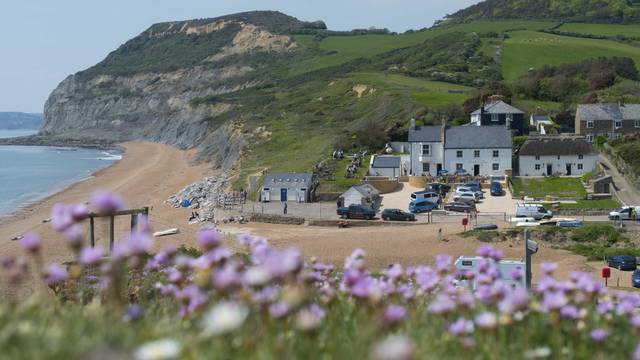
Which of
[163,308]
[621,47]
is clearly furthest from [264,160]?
[621,47]

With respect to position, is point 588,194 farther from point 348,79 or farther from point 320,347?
point 348,79

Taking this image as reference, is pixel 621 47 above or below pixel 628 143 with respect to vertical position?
above

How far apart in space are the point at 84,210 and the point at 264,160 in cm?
5654

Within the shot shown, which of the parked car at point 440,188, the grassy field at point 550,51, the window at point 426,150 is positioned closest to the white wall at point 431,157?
the window at point 426,150

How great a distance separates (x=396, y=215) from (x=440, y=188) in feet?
23.8

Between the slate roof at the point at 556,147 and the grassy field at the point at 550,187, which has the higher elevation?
the slate roof at the point at 556,147

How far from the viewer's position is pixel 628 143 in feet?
164

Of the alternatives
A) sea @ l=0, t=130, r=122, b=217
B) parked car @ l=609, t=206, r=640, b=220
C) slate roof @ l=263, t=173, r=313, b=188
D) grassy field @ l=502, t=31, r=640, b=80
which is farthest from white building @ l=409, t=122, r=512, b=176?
grassy field @ l=502, t=31, r=640, b=80

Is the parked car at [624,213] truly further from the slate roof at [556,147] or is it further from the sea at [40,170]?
the sea at [40,170]

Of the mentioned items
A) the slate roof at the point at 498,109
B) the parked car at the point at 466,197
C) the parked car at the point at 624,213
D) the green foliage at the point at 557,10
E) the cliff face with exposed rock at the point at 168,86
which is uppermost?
the green foliage at the point at 557,10

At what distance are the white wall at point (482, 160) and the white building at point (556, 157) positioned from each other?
0.92m

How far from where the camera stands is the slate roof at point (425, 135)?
48.0 m

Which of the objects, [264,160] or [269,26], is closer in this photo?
[264,160]

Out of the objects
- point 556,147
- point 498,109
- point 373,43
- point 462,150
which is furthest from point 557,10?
point 462,150
